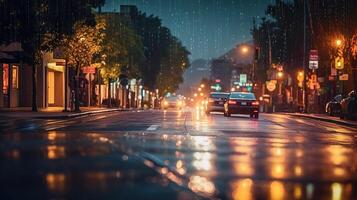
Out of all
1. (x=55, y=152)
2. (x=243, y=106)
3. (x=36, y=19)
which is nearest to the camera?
(x=55, y=152)

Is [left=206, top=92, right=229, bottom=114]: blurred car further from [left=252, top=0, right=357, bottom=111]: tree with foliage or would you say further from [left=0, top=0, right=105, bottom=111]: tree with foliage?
[left=0, top=0, right=105, bottom=111]: tree with foliage

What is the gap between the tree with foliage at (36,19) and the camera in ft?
92.3

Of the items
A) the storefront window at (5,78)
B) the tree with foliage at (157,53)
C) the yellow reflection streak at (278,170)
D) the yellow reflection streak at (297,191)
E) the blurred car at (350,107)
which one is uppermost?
the tree with foliage at (157,53)

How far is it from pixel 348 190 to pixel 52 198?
426cm

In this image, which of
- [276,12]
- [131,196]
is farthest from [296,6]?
[131,196]

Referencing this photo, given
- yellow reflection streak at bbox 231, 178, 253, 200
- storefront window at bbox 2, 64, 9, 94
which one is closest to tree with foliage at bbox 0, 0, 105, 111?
storefront window at bbox 2, 64, 9, 94

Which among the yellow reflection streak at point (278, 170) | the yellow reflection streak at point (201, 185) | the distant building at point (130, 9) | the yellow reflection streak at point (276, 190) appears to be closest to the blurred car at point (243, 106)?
the yellow reflection streak at point (278, 170)

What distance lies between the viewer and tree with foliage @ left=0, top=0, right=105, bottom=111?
92.3 ft

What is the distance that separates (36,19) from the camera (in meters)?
30.0

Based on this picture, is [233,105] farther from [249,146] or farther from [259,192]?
[259,192]

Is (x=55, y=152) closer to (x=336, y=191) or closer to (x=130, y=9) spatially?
(x=336, y=191)

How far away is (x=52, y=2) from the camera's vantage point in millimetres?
30641

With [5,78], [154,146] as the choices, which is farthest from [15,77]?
[154,146]

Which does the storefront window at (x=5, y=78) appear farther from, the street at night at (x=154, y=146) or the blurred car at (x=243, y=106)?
the blurred car at (x=243, y=106)
